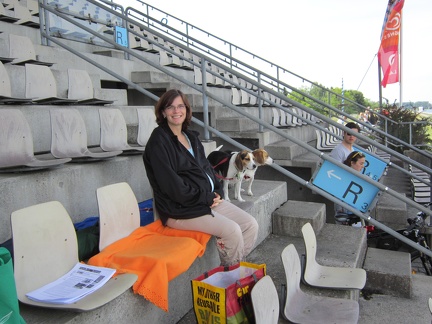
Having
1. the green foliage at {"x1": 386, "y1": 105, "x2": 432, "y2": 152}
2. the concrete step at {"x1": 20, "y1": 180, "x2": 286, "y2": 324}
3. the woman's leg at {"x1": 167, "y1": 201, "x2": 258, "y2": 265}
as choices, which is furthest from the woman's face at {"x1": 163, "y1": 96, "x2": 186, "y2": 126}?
the green foliage at {"x1": 386, "y1": 105, "x2": 432, "y2": 152}

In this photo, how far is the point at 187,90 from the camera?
7207 mm

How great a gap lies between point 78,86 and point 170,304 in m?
2.89

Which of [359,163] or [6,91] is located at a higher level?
[6,91]

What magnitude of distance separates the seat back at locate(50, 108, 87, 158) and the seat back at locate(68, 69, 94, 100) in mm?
1067

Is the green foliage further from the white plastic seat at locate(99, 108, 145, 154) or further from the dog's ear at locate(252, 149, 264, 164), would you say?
the white plastic seat at locate(99, 108, 145, 154)

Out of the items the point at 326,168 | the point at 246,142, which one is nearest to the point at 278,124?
the point at 246,142

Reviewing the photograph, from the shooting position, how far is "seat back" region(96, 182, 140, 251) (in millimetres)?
2332

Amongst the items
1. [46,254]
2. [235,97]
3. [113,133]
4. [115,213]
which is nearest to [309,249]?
[115,213]

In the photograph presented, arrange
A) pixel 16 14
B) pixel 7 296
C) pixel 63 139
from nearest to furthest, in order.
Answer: pixel 7 296
pixel 63 139
pixel 16 14

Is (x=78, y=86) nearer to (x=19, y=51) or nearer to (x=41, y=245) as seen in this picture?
(x=19, y=51)

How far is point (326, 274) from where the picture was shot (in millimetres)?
3061

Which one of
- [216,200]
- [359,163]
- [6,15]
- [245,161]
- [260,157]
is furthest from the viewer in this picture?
[6,15]

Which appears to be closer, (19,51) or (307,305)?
(307,305)

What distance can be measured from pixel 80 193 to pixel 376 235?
3439 millimetres
